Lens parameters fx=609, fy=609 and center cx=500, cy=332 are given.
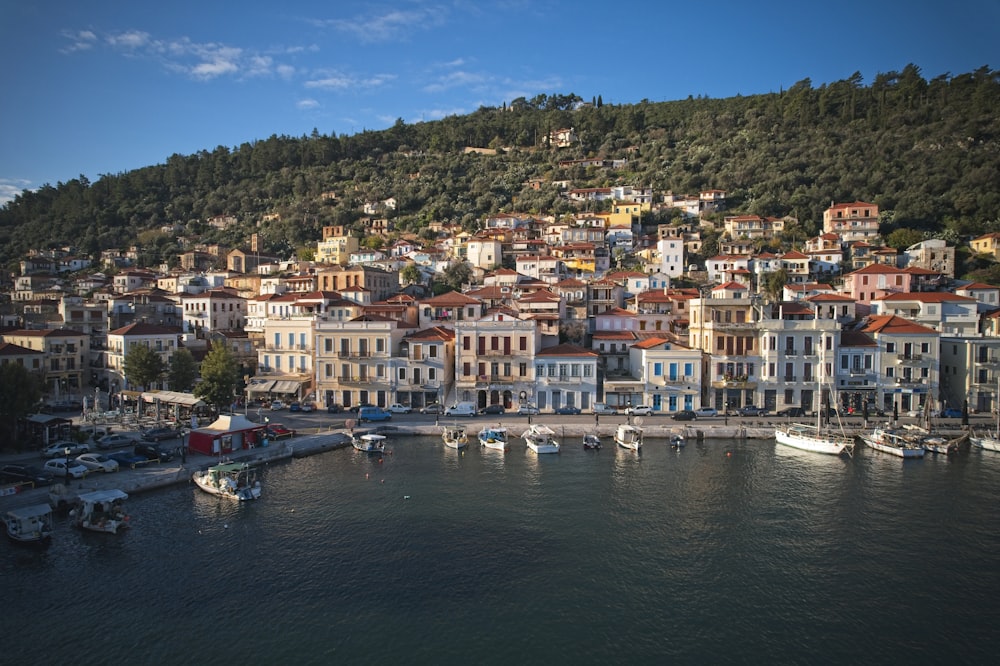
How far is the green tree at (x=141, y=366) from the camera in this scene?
4197 centimetres

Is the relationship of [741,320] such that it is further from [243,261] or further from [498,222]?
[243,261]

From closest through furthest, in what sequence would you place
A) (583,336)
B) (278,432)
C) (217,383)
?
(278,432)
(217,383)
(583,336)

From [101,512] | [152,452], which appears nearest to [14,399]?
[152,452]

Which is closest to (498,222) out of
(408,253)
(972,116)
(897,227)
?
(408,253)

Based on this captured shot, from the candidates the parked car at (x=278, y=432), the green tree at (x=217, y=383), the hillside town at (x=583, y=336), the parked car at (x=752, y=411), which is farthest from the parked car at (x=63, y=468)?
the parked car at (x=752, y=411)

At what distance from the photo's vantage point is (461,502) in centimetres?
2558

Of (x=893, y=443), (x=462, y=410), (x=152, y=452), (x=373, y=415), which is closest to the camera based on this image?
(x=152, y=452)

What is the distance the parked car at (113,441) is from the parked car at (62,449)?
639mm

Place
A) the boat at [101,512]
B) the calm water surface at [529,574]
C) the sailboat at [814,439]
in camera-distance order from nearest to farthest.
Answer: the calm water surface at [529,574], the boat at [101,512], the sailboat at [814,439]

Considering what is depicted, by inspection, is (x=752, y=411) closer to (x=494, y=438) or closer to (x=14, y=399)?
(x=494, y=438)

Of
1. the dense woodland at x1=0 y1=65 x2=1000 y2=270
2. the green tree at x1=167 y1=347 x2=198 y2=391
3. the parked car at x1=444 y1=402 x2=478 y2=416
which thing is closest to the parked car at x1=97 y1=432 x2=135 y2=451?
the green tree at x1=167 y1=347 x2=198 y2=391

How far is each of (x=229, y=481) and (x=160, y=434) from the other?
10733 mm

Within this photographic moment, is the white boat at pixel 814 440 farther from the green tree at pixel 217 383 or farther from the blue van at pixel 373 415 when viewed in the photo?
the green tree at pixel 217 383

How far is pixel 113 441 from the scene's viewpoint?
3161 cm
